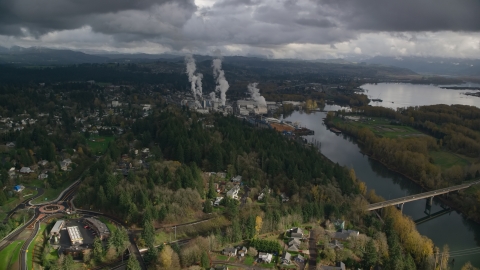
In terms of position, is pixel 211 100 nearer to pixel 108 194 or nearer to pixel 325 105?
pixel 325 105

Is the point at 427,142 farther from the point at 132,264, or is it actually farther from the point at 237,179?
the point at 132,264

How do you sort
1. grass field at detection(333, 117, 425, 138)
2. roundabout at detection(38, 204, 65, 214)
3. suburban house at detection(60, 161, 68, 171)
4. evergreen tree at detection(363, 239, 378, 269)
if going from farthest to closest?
1. grass field at detection(333, 117, 425, 138)
2. suburban house at detection(60, 161, 68, 171)
3. roundabout at detection(38, 204, 65, 214)
4. evergreen tree at detection(363, 239, 378, 269)

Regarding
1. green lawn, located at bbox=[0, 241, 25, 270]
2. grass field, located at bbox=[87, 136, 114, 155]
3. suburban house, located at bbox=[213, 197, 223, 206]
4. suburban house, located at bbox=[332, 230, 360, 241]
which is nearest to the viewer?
green lawn, located at bbox=[0, 241, 25, 270]

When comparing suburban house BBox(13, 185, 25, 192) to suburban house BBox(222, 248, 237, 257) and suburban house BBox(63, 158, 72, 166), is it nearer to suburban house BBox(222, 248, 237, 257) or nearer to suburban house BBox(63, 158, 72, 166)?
suburban house BBox(63, 158, 72, 166)

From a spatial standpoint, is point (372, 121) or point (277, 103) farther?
point (277, 103)

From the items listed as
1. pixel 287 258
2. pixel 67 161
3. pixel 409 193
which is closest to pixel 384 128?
pixel 409 193

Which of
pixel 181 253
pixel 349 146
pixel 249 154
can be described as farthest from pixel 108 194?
pixel 349 146

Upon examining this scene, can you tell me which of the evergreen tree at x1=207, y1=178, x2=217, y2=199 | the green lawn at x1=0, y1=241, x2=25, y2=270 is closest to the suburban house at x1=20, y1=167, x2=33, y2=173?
the green lawn at x1=0, y1=241, x2=25, y2=270

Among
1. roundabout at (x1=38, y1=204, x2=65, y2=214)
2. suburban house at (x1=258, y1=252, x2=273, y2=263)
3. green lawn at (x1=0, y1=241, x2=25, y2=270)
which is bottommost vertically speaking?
suburban house at (x1=258, y1=252, x2=273, y2=263)
